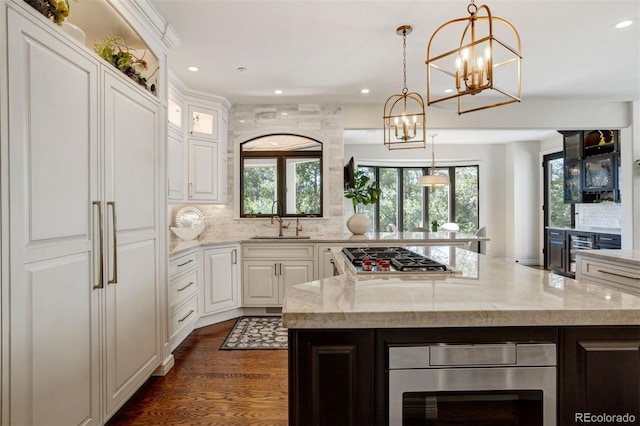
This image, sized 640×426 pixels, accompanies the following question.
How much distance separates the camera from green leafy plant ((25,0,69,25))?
1441 mm

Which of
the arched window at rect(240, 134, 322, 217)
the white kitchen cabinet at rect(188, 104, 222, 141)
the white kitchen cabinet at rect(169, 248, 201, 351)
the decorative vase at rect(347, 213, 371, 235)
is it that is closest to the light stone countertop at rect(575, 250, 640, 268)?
the decorative vase at rect(347, 213, 371, 235)

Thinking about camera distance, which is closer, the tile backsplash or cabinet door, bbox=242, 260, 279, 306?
cabinet door, bbox=242, 260, 279, 306

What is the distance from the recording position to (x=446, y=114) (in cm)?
454

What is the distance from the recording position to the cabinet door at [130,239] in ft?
6.23

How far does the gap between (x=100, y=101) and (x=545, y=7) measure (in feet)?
9.63

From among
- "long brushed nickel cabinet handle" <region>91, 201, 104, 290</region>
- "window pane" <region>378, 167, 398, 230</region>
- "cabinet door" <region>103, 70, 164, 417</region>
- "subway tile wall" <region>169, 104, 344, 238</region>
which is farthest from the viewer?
"window pane" <region>378, 167, 398, 230</region>

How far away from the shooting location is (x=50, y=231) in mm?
1465

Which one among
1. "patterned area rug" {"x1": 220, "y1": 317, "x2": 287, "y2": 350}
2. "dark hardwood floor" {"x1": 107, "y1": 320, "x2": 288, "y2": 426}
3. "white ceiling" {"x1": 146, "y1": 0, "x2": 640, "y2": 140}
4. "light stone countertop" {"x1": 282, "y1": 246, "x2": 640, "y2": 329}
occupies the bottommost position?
"dark hardwood floor" {"x1": 107, "y1": 320, "x2": 288, "y2": 426}

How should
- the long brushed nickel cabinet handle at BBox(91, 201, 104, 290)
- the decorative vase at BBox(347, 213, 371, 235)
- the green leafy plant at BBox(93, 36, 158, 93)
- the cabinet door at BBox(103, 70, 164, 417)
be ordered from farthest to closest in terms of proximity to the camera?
the decorative vase at BBox(347, 213, 371, 235) < the green leafy plant at BBox(93, 36, 158, 93) < the cabinet door at BBox(103, 70, 164, 417) < the long brushed nickel cabinet handle at BBox(91, 201, 104, 290)

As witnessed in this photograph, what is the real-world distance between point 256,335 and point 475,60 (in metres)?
3.03

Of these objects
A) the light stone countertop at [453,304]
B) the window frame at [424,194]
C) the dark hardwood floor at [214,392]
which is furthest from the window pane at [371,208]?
the light stone countertop at [453,304]

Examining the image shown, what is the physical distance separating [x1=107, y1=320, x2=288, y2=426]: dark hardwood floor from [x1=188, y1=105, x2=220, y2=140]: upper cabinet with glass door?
237cm

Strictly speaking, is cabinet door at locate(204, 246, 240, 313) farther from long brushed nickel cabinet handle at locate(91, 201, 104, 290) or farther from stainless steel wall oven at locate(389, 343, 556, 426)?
stainless steel wall oven at locate(389, 343, 556, 426)

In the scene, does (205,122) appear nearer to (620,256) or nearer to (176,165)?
(176,165)
